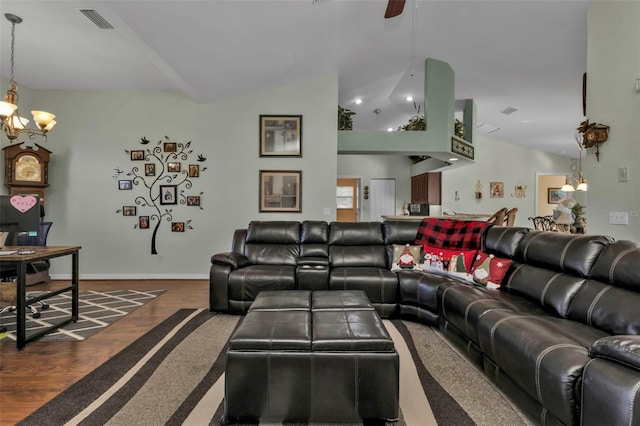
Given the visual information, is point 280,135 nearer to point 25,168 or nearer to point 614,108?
point 25,168

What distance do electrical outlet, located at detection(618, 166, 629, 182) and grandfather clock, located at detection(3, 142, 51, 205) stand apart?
6.79 metres

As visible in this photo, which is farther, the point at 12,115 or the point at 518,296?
the point at 12,115

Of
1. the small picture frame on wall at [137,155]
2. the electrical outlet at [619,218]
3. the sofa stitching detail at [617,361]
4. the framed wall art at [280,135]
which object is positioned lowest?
the sofa stitching detail at [617,361]

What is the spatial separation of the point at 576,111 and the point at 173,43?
6794 millimetres

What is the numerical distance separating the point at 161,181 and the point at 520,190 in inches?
352

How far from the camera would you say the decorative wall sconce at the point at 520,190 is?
859cm

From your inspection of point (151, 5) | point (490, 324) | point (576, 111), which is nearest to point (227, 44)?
point (151, 5)

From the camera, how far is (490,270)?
2629 millimetres

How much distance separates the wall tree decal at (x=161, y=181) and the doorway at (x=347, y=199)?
461cm

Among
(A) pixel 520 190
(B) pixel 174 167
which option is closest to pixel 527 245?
(B) pixel 174 167

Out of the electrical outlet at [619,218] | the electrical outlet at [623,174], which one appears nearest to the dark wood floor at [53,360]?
the electrical outlet at [619,218]

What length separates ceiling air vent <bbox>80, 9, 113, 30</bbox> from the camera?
2.98 meters

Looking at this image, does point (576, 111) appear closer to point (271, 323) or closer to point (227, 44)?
point (227, 44)

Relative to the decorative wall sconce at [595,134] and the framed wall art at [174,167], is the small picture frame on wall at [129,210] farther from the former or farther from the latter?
the decorative wall sconce at [595,134]
